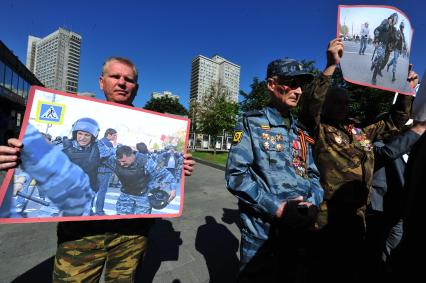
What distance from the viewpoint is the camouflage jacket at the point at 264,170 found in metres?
1.49

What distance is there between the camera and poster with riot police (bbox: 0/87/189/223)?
1188 mm

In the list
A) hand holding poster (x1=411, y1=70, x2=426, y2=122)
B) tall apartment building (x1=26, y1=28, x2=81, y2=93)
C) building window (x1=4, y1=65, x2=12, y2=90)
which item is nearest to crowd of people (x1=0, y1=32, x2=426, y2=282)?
hand holding poster (x1=411, y1=70, x2=426, y2=122)

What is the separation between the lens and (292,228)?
59.6 inches

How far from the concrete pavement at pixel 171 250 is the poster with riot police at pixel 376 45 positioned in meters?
2.51

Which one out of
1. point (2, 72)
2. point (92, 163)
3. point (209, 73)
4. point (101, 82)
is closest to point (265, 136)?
point (92, 163)

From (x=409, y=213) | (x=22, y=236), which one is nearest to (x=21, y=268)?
(x=22, y=236)

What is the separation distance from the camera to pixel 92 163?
4.46ft

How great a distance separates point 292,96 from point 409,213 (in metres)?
1.04

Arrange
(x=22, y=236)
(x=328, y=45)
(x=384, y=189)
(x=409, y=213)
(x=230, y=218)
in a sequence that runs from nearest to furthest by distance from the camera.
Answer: (x=409, y=213) → (x=328, y=45) → (x=384, y=189) → (x=22, y=236) → (x=230, y=218)

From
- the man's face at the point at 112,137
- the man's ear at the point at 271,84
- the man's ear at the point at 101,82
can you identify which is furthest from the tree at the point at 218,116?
the man's face at the point at 112,137

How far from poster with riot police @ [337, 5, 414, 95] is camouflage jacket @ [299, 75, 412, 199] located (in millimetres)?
402

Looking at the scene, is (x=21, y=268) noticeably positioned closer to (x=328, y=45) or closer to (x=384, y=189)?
(x=328, y=45)

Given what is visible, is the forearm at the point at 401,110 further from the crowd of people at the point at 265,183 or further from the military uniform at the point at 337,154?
the crowd of people at the point at 265,183

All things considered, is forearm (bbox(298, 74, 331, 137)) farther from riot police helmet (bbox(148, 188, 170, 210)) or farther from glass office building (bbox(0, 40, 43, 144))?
glass office building (bbox(0, 40, 43, 144))
